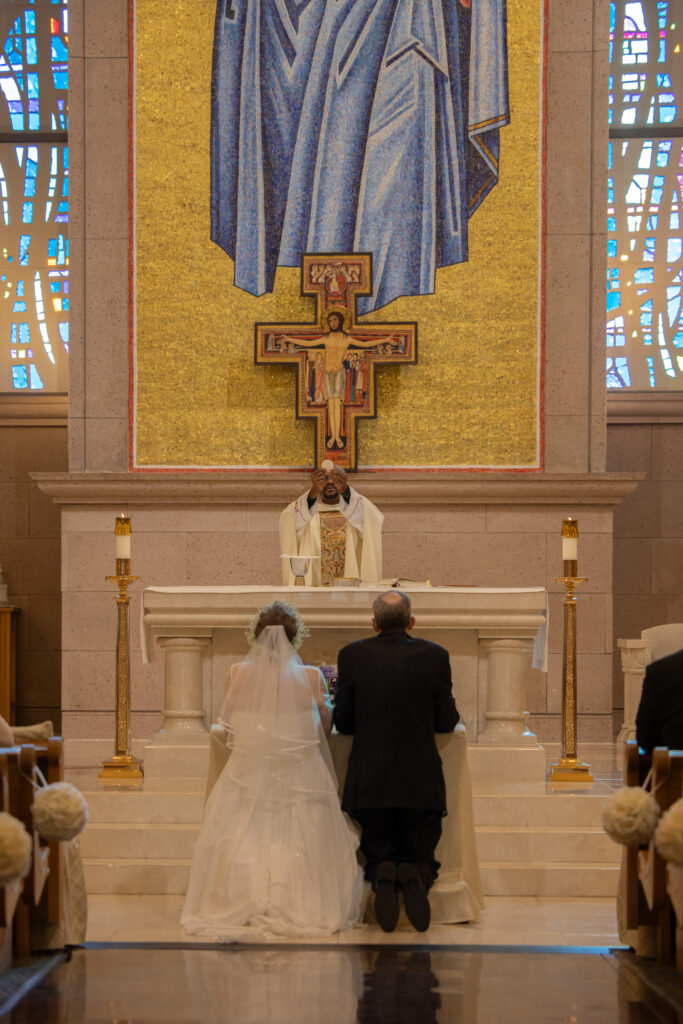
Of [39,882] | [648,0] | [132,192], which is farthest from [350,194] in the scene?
[39,882]

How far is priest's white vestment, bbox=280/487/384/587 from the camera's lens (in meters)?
9.47

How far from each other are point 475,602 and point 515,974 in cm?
342

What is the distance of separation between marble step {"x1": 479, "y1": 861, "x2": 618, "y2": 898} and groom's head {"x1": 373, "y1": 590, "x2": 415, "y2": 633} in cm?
161

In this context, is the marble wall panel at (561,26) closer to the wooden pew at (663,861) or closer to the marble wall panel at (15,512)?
the marble wall panel at (15,512)

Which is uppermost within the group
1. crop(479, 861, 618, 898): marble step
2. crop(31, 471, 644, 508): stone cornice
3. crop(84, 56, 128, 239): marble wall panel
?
crop(84, 56, 128, 239): marble wall panel

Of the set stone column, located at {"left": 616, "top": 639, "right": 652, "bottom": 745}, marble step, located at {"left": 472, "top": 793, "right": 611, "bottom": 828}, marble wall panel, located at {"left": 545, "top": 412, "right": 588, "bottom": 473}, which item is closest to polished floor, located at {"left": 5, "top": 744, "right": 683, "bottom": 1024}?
marble step, located at {"left": 472, "top": 793, "right": 611, "bottom": 828}

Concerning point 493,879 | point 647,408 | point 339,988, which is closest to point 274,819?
point 339,988

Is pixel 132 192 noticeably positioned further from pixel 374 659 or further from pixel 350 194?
pixel 374 659

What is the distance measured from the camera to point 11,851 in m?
4.27

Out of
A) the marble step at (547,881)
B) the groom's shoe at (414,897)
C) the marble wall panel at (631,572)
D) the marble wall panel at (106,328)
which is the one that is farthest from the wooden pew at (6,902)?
the marble wall panel at (631,572)

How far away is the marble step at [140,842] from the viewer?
7012mm

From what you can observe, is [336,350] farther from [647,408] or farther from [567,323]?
[647,408]

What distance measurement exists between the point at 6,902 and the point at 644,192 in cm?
1030

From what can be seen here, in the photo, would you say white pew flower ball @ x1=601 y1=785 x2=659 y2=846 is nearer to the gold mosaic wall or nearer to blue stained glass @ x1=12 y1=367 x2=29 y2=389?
the gold mosaic wall
